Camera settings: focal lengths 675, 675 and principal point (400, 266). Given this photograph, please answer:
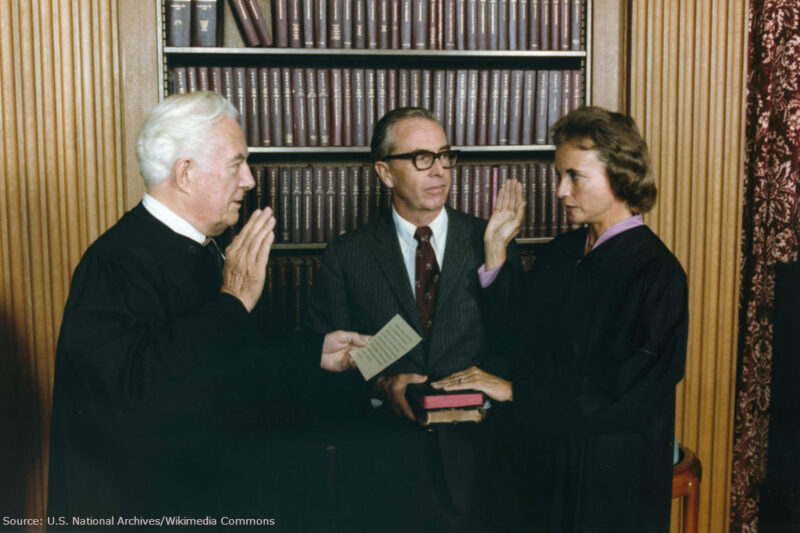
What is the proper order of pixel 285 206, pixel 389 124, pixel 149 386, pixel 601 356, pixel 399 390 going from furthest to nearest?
pixel 285 206 < pixel 389 124 < pixel 399 390 < pixel 601 356 < pixel 149 386

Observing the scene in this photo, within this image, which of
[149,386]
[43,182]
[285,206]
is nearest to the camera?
[149,386]

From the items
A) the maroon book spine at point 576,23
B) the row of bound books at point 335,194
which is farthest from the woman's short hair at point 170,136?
the maroon book spine at point 576,23

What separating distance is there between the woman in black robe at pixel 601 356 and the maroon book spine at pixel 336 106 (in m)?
0.96

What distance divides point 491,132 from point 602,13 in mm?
639

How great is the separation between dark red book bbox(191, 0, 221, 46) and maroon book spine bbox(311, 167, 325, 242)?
0.63 meters

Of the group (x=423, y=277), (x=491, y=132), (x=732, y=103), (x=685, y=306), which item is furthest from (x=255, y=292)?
(x=732, y=103)

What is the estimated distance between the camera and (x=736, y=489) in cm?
288

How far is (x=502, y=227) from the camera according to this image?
6.96 feet

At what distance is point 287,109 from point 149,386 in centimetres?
146

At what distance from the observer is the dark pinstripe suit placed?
2.02m

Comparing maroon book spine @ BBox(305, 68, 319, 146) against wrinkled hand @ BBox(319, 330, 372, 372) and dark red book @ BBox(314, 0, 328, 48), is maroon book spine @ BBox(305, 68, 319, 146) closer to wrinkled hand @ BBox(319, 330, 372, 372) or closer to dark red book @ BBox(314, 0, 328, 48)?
dark red book @ BBox(314, 0, 328, 48)

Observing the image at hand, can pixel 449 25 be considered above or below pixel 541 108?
above

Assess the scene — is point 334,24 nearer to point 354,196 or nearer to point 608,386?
point 354,196

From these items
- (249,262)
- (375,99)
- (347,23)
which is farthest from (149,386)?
(347,23)
